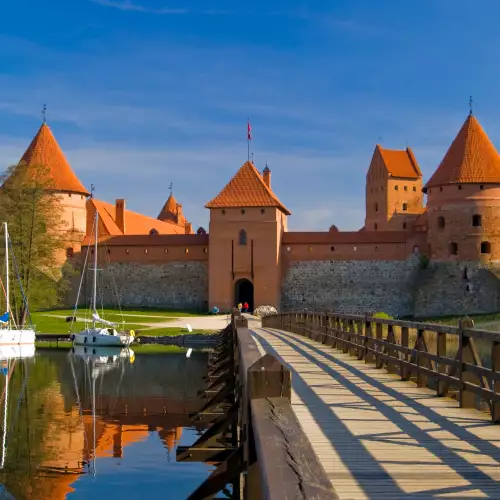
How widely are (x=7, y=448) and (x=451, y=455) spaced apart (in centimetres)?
883

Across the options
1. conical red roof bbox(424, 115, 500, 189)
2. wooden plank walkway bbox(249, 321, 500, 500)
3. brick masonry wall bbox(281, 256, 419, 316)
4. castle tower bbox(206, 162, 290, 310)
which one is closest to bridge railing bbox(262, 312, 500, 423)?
wooden plank walkway bbox(249, 321, 500, 500)

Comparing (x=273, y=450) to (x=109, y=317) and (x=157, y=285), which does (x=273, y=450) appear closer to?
(x=109, y=317)

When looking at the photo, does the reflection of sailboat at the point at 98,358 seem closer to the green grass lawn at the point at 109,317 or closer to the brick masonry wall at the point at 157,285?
the green grass lawn at the point at 109,317

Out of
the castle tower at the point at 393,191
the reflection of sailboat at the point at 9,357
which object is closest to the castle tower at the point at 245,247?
the reflection of sailboat at the point at 9,357

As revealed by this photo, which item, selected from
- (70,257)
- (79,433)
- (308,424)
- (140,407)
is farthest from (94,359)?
(308,424)

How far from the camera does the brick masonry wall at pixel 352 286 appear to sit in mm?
41531

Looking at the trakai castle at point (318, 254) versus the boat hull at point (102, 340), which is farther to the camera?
the trakai castle at point (318, 254)

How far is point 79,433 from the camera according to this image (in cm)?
1338

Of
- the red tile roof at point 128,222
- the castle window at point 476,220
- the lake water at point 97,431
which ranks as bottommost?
the lake water at point 97,431

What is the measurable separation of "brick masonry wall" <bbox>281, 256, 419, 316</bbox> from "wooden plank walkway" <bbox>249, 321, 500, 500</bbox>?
32.4 meters

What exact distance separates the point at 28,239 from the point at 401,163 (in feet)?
102

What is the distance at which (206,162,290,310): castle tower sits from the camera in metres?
41.4

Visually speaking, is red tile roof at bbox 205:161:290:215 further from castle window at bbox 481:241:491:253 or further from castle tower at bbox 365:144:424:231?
castle tower at bbox 365:144:424:231

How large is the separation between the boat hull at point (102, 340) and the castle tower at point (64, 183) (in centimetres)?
1259
